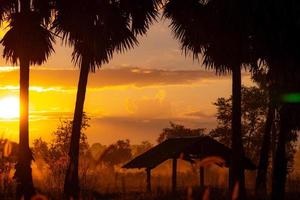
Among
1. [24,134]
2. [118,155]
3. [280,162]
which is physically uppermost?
[24,134]

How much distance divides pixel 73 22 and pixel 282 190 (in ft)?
34.2

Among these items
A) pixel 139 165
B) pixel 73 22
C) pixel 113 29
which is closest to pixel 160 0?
pixel 113 29

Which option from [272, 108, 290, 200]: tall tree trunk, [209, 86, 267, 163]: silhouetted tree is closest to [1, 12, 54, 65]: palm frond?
[272, 108, 290, 200]: tall tree trunk

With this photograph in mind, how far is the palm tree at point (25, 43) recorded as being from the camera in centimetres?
2733

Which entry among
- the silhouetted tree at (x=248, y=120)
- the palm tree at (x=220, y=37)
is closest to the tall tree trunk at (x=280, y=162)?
the palm tree at (x=220, y=37)

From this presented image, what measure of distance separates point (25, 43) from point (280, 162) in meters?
11.6

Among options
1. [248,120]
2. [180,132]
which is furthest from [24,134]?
[180,132]

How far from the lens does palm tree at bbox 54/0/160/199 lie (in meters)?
25.4

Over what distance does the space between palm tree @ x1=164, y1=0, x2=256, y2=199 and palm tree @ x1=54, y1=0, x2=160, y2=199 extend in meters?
1.32

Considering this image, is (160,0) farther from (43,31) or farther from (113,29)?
(43,31)

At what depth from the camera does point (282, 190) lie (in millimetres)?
25203

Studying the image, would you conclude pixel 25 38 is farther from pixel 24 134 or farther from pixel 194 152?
pixel 194 152

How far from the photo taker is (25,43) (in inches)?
1081

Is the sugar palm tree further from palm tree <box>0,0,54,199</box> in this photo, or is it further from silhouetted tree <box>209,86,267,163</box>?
silhouetted tree <box>209,86,267,163</box>
